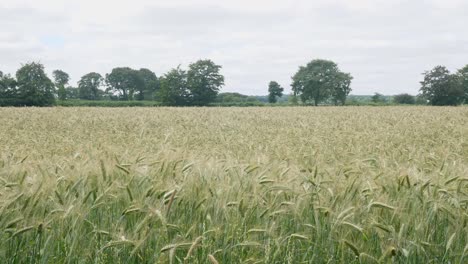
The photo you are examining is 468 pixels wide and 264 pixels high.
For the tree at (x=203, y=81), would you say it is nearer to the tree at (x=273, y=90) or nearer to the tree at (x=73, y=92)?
the tree at (x=273, y=90)

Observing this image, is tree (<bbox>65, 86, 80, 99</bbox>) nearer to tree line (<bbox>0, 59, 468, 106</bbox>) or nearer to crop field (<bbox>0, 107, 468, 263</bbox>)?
tree line (<bbox>0, 59, 468, 106</bbox>)

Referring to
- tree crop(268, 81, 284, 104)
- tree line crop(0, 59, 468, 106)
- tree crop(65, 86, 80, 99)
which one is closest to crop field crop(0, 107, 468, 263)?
tree line crop(0, 59, 468, 106)

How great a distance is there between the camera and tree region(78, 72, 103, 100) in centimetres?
9869

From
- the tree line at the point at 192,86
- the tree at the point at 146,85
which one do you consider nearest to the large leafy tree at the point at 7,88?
the tree line at the point at 192,86

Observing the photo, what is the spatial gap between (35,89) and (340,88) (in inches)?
2032

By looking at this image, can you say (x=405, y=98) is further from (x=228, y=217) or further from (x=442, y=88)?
(x=228, y=217)

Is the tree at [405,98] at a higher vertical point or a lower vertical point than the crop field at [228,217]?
lower

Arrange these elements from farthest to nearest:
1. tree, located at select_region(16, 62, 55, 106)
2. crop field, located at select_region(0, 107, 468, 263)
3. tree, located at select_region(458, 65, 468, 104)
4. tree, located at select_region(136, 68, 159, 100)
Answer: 1. tree, located at select_region(136, 68, 159, 100)
2. tree, located at select_region(458, 65, 468, 104)
3. tree, located at select_region(16, 62, 55, 106)
4. crop field, located at select_region(0, 107, 468, 263)

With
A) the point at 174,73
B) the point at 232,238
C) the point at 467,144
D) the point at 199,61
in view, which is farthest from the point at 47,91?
the point at 232,238

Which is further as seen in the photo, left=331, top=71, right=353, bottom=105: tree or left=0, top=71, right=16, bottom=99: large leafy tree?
left=331, top=71, right=353, bottom=105: tree

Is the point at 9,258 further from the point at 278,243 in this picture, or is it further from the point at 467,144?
the point at 467,144

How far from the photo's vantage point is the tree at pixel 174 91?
6700 centimetres

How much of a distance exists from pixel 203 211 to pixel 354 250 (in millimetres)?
961

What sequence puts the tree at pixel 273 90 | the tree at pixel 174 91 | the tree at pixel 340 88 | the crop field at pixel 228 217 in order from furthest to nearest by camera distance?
1. the tree at pixel 273 90
2. the tree at pixel 340 88
3. the tree at pixel 174 91
4. the crop field at pixel 228 217
